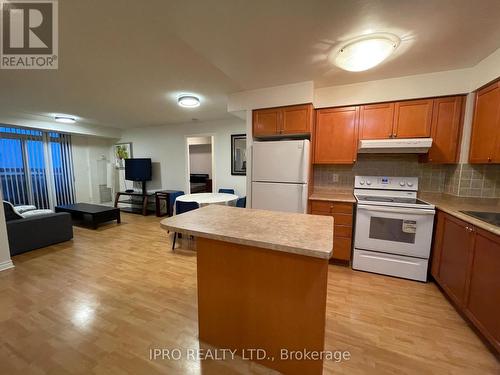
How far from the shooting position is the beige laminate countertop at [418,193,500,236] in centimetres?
184

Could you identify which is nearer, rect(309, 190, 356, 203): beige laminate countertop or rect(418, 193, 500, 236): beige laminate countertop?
rect(418, 193, 500, 236): beige laminate countertop

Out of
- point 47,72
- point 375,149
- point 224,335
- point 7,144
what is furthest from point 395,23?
point 7,144

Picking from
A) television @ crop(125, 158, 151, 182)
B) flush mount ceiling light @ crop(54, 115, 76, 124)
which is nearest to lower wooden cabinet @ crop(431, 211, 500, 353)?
television @ crop(125, 158, 151, 182)

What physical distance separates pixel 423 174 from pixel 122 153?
7043mm

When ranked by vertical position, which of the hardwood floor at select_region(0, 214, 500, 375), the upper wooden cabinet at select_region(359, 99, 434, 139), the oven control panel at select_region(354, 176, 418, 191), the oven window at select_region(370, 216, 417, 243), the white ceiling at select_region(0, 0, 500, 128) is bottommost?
the hardwood floor at select_region(0, 214, 500, 375)

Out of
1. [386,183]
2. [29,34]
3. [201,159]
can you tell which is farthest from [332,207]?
[201,159]

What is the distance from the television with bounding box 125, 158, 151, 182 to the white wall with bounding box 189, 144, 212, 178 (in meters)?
2.99

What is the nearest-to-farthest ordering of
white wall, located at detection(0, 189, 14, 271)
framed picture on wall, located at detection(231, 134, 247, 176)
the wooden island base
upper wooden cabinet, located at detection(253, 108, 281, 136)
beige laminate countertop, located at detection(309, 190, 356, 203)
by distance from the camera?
the wooden island base
white wall, located at detection(0, 189, 14, 271)
beige laminate countertop, located at detection(309, 190, 356, 203)
upper wooden cabinet, located at detection(253, 108, 281, 136)
framed picture on wall, located at detection(231, 134, 247, 176)

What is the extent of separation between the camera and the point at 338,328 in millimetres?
1709

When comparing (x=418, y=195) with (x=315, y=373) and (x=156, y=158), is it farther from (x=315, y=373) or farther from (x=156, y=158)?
(x=156, y=158)

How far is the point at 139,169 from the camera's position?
5805 millimetres

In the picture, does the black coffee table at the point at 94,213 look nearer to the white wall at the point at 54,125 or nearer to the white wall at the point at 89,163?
the white wall at the point at 89,163

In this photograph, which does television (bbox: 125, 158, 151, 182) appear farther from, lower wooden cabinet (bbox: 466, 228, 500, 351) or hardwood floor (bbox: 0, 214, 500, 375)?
lower wooden cabinet (bbox: 466, 228, 500, 351)

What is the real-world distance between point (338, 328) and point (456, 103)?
2790 millimetres
